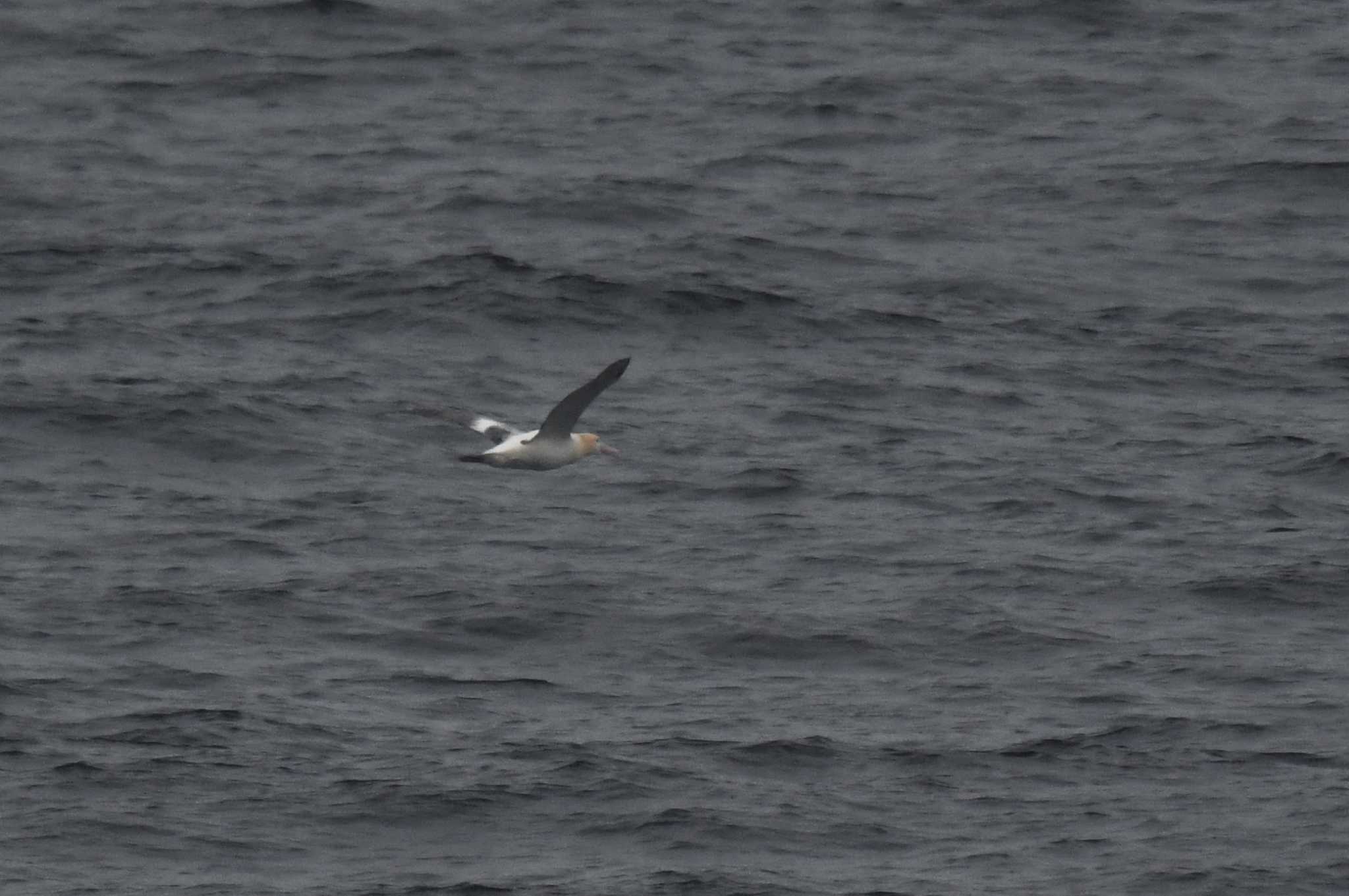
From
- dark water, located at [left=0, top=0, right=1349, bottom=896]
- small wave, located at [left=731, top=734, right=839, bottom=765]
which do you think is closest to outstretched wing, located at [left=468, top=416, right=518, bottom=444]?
dark water, located at [left=0, top=0, right=1349, bottom=896]

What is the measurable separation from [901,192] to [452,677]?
1247 centimetres

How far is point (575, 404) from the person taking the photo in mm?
21594

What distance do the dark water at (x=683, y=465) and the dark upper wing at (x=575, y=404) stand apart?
2590 mm

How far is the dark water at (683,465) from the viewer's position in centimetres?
2339

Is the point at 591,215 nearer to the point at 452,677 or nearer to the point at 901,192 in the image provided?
the point at 901,192

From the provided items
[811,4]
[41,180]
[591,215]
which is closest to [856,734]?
[591,215]

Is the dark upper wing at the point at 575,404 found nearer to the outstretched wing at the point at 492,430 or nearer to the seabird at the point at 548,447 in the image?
the seabird at the point at 548,447

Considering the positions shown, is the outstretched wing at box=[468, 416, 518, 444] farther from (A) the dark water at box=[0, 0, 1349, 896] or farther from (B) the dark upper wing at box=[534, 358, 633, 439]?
(A) the dark water at box=[0, 0, 1349, 896]

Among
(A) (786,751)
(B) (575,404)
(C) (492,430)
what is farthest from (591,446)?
(A) (786,751)


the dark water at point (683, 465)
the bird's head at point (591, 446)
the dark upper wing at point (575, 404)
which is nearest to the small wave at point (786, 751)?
the dark water at point (683, 465)

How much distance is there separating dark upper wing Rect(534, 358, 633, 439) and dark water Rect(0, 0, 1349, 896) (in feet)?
8.50

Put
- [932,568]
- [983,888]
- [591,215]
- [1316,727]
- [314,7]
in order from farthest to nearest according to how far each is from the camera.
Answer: [314,7] → [591,215] → [932,568] → [1316,727] → [983,888]

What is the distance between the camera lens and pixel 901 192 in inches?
1423

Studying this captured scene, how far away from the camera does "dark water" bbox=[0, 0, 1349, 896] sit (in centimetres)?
2339
